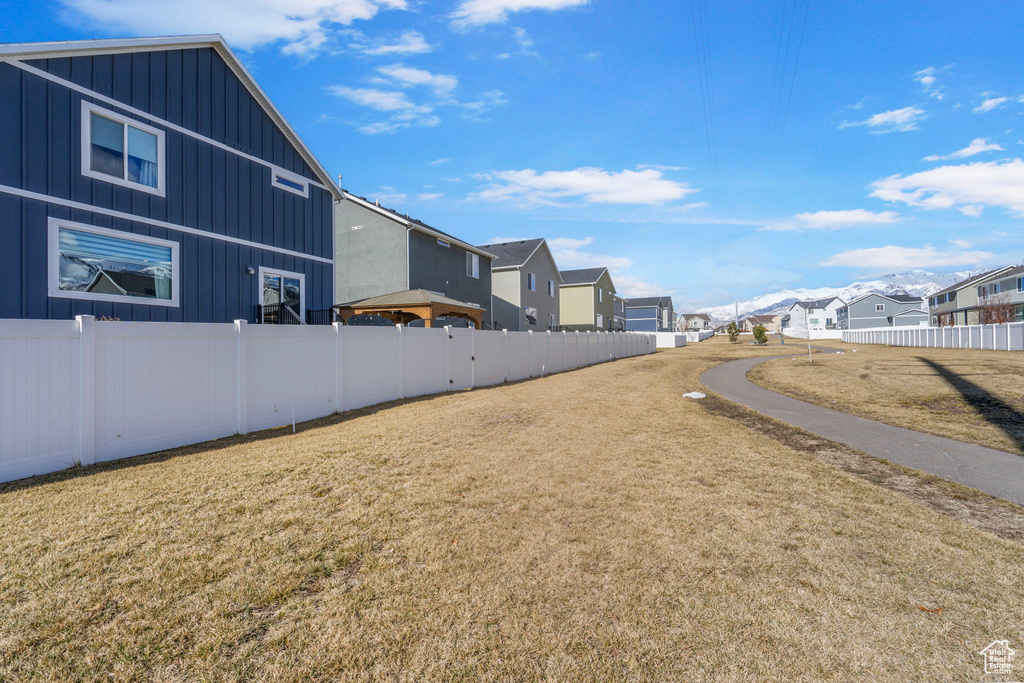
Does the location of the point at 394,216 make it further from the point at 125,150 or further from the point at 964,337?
the point at 964,337

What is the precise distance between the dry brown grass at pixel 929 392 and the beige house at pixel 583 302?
25.9 metres

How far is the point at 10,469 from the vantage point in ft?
18.2

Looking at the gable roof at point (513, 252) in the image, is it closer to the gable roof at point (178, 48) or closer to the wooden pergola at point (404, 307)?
the wooden pergola at point (404, 307)

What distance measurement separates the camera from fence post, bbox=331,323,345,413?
10.2m

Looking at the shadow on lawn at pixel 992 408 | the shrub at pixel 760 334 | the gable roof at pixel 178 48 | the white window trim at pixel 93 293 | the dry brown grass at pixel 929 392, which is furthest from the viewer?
the shrub at pixel 760 334

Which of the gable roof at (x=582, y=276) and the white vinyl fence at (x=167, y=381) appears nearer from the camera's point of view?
the white vinyl fence at (x=167, y=381)

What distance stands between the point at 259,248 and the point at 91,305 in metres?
4.65

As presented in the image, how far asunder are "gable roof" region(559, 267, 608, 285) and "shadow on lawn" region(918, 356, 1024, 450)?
33138mm

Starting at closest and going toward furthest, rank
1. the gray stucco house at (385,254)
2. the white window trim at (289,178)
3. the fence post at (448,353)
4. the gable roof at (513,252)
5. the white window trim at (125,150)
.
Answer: the white window trim at (125,150) → the fence post at (448,353) → the white window trim at (289,178) → the gray stucco house at (385,254) → the gable roof at (513,252)

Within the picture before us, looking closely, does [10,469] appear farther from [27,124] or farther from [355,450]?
[27,124]

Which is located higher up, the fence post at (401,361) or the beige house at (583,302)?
the beige house at (583,302)

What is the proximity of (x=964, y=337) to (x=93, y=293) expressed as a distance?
42.0 metres

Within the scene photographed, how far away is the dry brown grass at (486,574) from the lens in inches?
105

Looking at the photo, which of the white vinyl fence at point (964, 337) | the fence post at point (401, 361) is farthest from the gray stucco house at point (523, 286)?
the white vinyl fence at point (964, 337)
